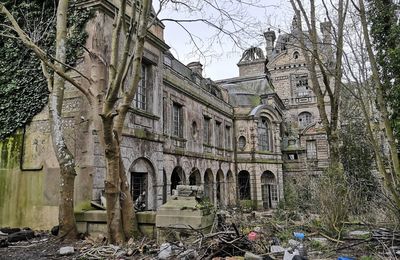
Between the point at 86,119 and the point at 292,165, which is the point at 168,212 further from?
the point at 292,165

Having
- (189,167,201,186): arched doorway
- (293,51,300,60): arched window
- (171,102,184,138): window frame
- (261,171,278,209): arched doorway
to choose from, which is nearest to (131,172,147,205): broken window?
(171,102,184,138): window frame

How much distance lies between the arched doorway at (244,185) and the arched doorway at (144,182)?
1432 cm

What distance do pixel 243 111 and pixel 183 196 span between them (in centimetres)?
1891

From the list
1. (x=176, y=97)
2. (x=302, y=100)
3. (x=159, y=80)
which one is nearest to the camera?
(x=159, y=80)

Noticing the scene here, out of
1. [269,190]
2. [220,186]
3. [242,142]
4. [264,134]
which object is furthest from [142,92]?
[269,190]

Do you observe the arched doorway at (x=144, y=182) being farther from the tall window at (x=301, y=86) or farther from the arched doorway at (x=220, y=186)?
the tall window at (x=301, y=86)

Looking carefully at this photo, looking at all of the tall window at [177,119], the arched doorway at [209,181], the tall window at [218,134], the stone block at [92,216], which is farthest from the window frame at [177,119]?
the stone block at [92,216]

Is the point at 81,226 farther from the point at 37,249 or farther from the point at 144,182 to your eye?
the point at 144,182

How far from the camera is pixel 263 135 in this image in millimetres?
26594

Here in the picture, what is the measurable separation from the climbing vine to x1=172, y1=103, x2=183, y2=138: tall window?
24.3 feet

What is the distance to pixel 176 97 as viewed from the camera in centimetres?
1630

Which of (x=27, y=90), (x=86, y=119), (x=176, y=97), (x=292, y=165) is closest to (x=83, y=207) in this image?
(x=86, y=119)

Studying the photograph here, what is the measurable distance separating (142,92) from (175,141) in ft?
16.9

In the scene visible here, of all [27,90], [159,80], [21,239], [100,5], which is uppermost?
[100,5]
